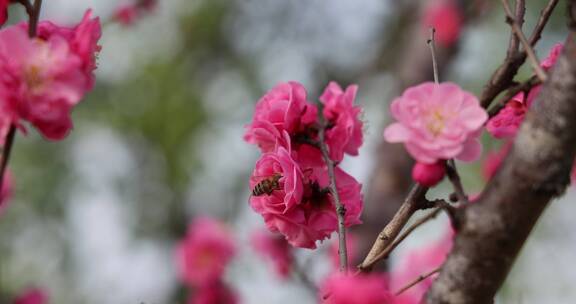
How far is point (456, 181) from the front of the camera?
3.19 feet

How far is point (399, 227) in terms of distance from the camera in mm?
1089

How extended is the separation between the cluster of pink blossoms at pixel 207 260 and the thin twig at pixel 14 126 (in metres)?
2.24

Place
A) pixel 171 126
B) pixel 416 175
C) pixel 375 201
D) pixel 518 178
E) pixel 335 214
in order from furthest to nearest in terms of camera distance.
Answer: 1. pixel 171 126
2. pixel 375 201
3. pixel 335 214
4. pixel 416 175
5. pixel 518 178

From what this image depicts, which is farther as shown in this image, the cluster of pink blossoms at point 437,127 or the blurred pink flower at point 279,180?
the blurred pink flower at point 279,180

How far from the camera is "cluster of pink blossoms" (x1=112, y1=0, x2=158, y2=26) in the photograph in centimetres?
410

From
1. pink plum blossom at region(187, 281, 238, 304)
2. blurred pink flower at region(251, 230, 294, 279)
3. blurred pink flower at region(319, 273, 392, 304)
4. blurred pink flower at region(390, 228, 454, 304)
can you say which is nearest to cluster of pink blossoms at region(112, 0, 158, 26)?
blurred pink flower at region(251, 230, 294, 279)

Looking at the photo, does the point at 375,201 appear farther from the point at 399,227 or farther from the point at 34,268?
the point at 34,268

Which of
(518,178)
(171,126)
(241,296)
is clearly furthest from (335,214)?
(171,126)

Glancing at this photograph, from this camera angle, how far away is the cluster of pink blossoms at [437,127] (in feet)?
3.26

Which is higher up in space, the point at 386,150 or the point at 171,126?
the point at 171,126

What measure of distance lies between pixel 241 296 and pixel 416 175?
231cm

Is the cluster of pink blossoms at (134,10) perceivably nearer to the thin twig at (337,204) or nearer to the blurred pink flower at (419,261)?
the blurred pink flower at (419,261)

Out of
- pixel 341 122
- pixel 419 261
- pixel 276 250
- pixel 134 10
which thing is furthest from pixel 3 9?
pixel 134 10

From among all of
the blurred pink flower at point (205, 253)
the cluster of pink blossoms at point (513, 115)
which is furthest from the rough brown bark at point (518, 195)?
the blurred pink flower at point (205, 253)
